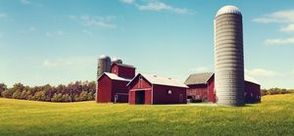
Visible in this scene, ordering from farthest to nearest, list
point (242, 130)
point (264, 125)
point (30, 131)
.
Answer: point (30, 131), point (264, 125), point (242, 130)

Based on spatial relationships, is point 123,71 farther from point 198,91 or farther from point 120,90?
point 198,91

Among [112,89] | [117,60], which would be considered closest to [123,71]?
[112,89]

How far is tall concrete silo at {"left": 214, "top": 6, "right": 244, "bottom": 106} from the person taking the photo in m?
51.3

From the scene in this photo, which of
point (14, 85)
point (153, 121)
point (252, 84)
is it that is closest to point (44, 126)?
point (153, 121)

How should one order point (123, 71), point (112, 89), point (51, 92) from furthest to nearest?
point (51, 92)
point (123, 71)
point (112, 89)

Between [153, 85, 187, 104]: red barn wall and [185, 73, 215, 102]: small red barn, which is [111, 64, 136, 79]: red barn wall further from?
[153, 85, 187, 104]: red barn wall

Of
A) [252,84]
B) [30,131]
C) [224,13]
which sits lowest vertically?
[30,131]

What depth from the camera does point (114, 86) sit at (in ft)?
245

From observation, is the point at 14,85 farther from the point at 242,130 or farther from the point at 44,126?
the point at 242,130

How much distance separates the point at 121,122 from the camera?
33.0m

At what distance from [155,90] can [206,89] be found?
13.7 metres

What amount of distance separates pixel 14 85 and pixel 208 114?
11296cm

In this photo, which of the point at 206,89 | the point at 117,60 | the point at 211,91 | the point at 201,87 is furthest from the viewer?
the point at 117,60

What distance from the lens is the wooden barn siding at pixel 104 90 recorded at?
74.6m
